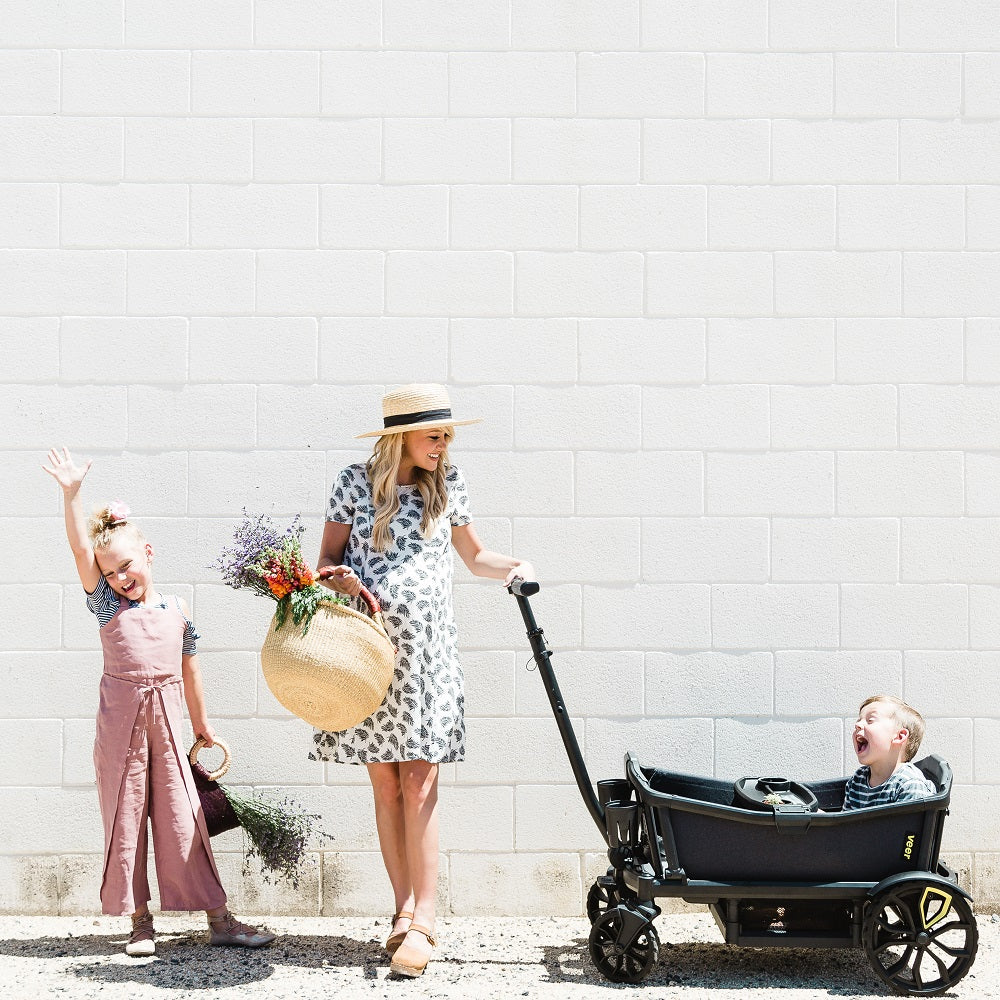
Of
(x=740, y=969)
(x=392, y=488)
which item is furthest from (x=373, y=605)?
(x=740, y=969)

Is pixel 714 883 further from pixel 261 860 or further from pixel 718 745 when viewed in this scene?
pixel 261 860

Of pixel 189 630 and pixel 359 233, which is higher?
pixel 359 233

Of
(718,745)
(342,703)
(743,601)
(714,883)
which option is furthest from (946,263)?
(342,703)

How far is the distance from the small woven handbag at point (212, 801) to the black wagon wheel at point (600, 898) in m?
1.16

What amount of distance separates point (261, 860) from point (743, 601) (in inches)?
75.3

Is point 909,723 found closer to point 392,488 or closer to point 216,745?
point 392,488

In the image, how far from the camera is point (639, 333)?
4027 mm

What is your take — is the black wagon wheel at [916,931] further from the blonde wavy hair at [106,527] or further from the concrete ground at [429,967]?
the blonde wavy hair at [106,527]

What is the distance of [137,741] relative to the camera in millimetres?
3486

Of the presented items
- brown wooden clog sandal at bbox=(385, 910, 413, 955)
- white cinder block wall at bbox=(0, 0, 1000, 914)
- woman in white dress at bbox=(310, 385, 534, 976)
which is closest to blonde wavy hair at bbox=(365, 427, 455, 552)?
woman in white dress at bbox=(310, 385, 534, 976)

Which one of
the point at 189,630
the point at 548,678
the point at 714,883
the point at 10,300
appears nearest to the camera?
the point at 714,883

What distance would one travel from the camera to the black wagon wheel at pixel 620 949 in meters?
3.30

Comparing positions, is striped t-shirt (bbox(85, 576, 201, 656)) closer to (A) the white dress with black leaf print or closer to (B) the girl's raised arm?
(B) the girl's raised arm

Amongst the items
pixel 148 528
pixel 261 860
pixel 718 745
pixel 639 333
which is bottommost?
pixel 261 860
